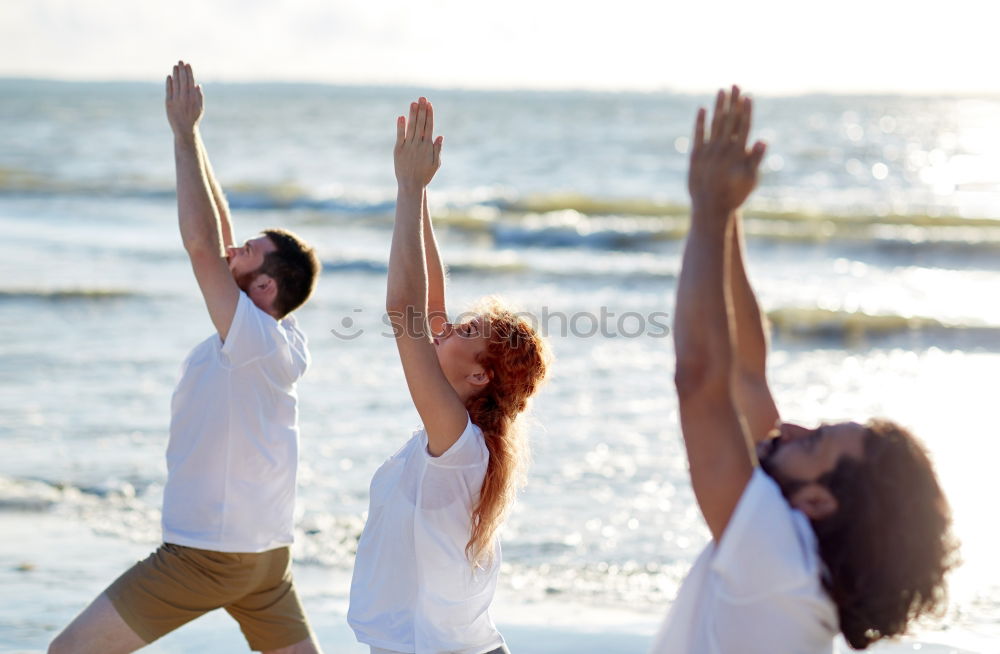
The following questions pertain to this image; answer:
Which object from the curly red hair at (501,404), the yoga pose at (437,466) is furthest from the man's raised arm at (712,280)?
the curly red hair at (501,404)

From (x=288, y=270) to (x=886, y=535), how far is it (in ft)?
7.96

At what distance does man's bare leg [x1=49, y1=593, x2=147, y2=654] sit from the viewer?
3523 millimetres

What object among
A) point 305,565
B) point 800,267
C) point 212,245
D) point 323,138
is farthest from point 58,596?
point 323,138

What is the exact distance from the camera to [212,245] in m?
3.67

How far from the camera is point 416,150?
9.70 feet

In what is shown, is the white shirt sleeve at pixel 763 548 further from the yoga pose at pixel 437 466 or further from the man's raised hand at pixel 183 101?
the man's raised hand at pixel 183 101

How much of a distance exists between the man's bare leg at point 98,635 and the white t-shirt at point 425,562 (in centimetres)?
94

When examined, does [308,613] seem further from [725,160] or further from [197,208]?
[725,160]

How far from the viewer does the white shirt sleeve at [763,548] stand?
212 cm

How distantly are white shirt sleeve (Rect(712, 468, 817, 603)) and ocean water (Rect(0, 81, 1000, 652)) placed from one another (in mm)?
1338

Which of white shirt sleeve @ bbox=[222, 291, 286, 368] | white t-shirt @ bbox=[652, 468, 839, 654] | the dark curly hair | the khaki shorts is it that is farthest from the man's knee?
the dark curly hair

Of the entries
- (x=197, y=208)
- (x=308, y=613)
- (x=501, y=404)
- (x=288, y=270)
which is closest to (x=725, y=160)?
(x=501, y=404)

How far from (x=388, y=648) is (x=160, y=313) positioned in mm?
10556

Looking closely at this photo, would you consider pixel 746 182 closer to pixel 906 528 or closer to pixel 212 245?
pixel 906 528
